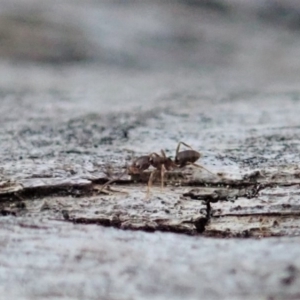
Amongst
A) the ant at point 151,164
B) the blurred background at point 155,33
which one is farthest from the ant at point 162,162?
the blurred background at point 155,33

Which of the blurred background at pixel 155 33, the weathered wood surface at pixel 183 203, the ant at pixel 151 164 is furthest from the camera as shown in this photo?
the blurred background at pixel 155 33

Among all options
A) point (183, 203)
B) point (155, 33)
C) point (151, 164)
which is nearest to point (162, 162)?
point (151, 164)

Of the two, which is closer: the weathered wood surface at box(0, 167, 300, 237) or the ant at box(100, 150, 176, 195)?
the weathered wood surface at box(0, 167, 300, 237)

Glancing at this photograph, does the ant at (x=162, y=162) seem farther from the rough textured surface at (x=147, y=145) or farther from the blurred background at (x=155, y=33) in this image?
the blurred background at (x=155, y=33)

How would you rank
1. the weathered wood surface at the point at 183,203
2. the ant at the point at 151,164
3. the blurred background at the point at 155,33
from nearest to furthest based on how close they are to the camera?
1. the weathered wood surface at the point at 183,203
2. the ant at the point at 151,164
3. the blurred background at the point at 155,33

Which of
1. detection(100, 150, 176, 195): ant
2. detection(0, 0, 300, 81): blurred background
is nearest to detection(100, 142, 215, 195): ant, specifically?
detection(100, 150, 176, 195): ant

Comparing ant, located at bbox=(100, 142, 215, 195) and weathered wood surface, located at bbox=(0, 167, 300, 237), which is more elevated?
ant, located at bbox=(100, 142, 215, 195)

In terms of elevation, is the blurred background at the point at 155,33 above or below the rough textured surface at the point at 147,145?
above

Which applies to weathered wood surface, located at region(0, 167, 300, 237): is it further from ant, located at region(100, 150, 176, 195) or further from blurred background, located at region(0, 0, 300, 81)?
blurred background, located at region(0, 0, 300, 81)

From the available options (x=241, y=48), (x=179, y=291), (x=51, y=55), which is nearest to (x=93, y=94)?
(x=51, y=55)
